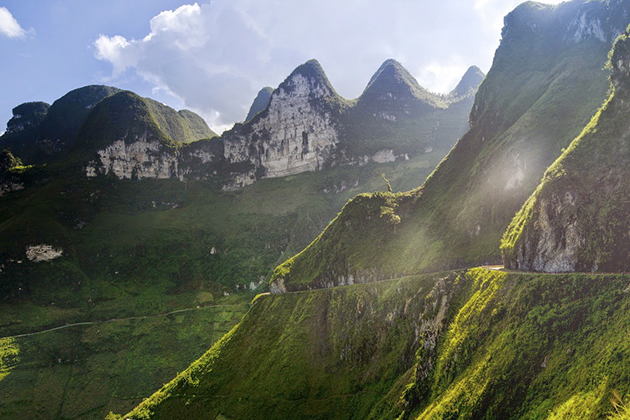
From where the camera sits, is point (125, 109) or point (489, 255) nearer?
point (489, 255)

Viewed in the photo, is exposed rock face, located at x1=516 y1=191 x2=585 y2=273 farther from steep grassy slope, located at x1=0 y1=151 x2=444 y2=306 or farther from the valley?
steep grassy slope, located at x1=0 y1=151 x2=444 y2=306

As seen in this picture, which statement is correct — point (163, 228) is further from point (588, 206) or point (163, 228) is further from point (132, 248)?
point (588, 206)

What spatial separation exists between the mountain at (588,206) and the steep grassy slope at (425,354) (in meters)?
4.03

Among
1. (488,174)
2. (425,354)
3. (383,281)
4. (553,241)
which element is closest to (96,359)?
(383,281)

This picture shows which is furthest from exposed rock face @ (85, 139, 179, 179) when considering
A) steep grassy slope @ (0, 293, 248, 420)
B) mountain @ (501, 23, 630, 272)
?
mountain @ (501, 23, 630, 272)

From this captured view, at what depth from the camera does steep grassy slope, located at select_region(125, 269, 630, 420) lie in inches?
923

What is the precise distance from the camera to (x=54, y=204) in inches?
5684

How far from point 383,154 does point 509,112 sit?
113 m

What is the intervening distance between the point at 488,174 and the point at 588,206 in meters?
28.5

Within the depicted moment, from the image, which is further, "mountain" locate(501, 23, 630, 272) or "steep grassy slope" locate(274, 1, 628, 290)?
"steep grassy slope" locate(274, 1, 628, 290)

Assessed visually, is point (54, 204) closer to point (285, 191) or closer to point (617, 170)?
point (285, 191)

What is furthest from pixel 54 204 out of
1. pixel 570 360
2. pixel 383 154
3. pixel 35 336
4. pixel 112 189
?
pixel 570 360

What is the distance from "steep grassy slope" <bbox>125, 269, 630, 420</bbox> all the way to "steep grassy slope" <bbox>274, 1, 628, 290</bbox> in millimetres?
8422

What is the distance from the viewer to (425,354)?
37094 mm
